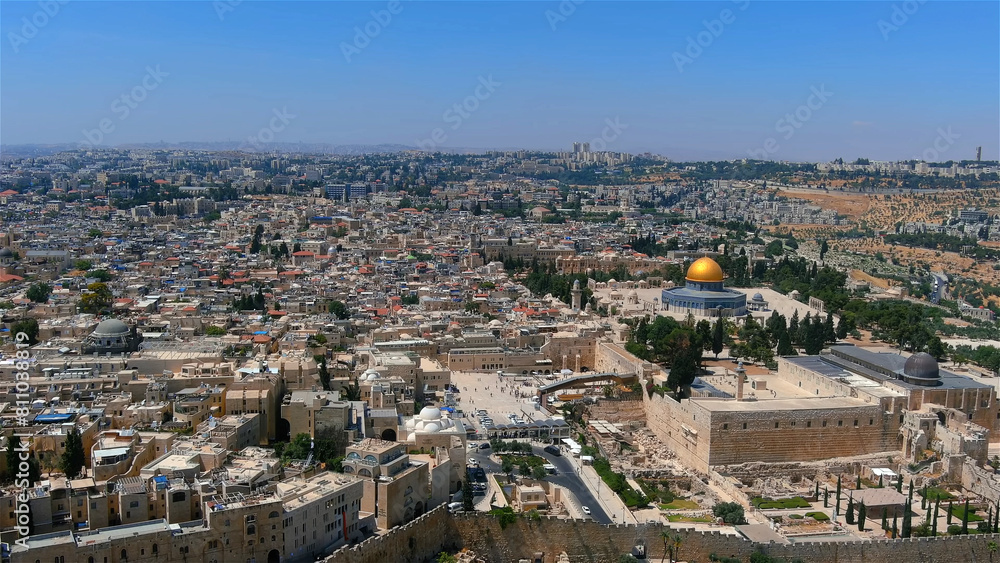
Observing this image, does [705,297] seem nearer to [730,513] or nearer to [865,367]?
[865,367]

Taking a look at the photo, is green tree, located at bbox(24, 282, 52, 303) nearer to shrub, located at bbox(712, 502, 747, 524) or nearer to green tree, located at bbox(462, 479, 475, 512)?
green tree, located at bbox(462, 479, 475, 512)

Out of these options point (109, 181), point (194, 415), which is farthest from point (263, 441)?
point (109, 181)

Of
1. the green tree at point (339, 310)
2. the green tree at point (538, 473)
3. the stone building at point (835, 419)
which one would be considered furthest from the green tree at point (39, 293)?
the stone building at point (835, 419)

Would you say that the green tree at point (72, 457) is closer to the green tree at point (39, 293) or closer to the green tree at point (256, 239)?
the green tree at point (39, 293)

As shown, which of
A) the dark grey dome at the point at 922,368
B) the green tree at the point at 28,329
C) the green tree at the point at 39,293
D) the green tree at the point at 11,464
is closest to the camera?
the green tree at the point at 11,464

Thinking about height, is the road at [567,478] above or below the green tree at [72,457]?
below

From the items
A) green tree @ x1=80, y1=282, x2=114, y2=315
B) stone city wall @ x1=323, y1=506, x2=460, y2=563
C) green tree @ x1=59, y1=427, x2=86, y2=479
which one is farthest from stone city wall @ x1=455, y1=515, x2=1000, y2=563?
green tree @ x1=80, y1=282, x2=114, y2=315

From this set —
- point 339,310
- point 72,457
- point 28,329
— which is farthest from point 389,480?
point 339,310
